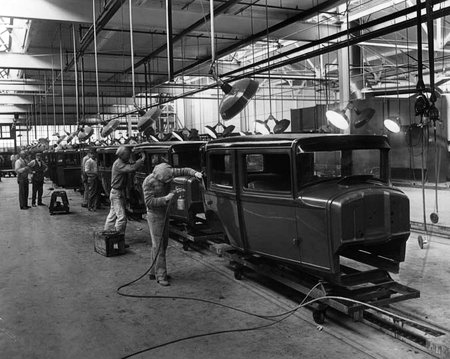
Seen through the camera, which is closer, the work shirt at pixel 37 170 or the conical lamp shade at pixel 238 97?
the conical lamp shade at pixel 238 97

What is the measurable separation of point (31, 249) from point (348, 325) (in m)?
6.67

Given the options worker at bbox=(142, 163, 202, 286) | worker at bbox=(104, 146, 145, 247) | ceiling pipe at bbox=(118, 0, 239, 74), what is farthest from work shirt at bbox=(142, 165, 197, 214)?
ceiling pipe at bbox=(118, 0, 239, 74)

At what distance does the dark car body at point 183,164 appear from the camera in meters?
8.31

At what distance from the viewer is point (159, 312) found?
5.42m

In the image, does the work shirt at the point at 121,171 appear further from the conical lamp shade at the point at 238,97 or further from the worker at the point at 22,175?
the worker at the point at 22,175

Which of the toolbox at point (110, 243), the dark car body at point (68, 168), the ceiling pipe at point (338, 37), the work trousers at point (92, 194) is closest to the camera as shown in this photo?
the ceiling pipe at point (338, 37)

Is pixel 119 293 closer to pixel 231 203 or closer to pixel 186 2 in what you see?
pixel 231 203

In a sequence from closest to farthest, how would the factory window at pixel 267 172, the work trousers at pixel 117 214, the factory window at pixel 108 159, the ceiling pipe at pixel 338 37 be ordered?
the factory window at pixel 267 172
the ceiling pipe at pixel 338 37
the work trousers at pixel 117 214
the factory window at pixel 108 159

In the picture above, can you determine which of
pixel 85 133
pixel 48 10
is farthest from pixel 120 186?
pixel 85 133

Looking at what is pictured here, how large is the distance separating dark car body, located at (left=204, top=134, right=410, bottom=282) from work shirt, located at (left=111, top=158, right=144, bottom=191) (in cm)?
306

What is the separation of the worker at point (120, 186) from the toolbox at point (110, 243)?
0.45 m

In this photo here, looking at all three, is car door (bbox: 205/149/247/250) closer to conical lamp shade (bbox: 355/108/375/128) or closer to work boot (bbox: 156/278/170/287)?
work boot (bbox: 156/278/170/287)

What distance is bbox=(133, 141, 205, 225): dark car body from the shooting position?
27.3ft

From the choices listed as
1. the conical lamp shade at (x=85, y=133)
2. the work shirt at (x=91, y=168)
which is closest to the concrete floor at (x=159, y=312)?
the work shirt at (x=91, y=168)
